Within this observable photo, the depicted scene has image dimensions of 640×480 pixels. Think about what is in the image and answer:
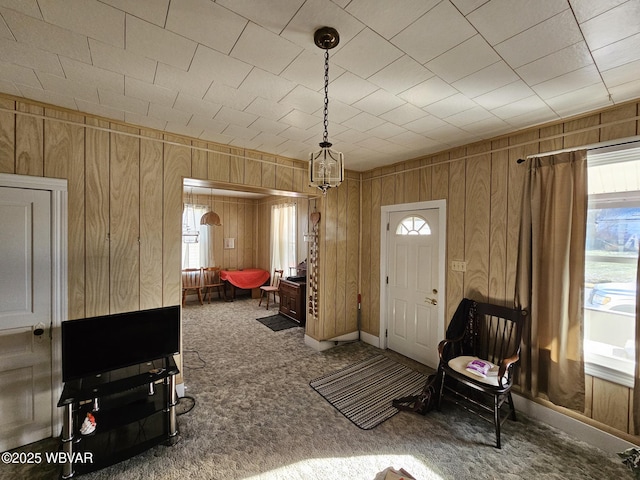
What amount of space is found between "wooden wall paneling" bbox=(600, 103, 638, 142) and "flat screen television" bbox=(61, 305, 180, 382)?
3.84 meters

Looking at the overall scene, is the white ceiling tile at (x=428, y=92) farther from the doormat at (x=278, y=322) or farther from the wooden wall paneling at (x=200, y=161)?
the doormat at (x=278, y=322)

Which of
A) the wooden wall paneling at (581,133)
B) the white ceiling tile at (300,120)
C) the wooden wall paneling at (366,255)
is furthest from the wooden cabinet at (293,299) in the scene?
the wooden wall paneling at (581,133)

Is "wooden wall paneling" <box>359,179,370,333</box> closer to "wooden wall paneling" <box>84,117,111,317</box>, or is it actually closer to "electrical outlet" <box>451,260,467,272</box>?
"electrical outlet" <box>451,260,467,272</box>

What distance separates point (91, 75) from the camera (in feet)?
5.88

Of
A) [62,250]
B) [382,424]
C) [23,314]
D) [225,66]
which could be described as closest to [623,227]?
[382,424]

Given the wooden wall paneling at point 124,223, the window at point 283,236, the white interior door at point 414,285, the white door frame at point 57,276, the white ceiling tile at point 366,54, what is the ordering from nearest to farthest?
1. the white ceiling tile at point 366,54
2. the white door frame at point 57,276
3. the wooden wall paneling at point 124,223
4. the white interior door at point 414,285
5. the window at point 283,236

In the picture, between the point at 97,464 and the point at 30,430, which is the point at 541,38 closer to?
the point at 97,464

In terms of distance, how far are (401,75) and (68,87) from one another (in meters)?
2.29

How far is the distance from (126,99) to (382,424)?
3.41 meters

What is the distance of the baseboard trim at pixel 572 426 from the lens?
2.13 m

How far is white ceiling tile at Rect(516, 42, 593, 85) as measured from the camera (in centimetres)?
153

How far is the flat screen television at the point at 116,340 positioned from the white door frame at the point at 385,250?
9.08ft

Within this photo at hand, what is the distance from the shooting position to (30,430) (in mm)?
2176

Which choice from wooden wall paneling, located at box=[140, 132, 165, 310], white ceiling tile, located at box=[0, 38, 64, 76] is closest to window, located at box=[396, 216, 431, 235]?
wooden wall paneling, located at box=[140, 132, 165, 310]
